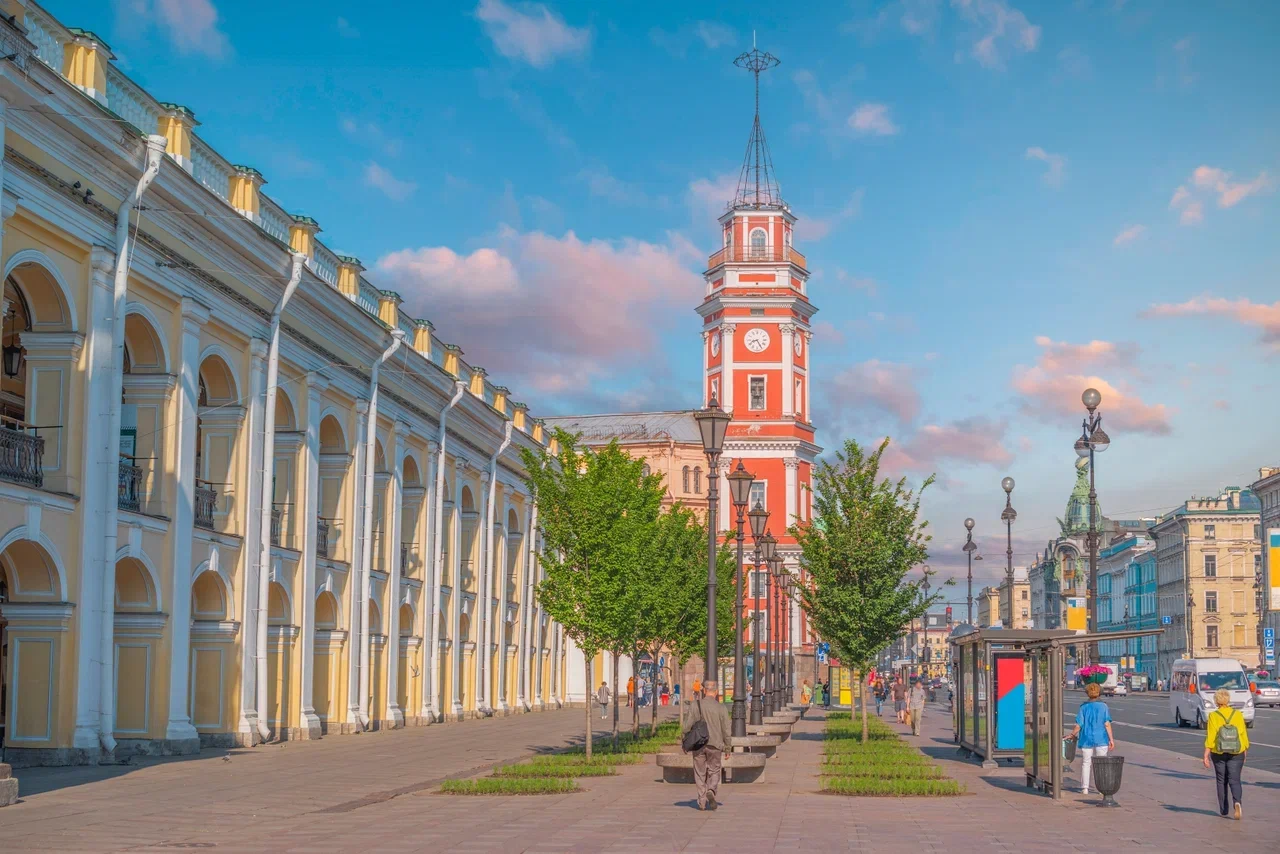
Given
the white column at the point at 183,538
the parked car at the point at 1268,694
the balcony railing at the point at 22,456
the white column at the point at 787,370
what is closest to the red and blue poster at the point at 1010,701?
the white column at the point at 183,538

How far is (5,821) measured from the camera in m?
15.6

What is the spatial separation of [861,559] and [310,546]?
12685 millimetres

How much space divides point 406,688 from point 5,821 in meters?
29.8

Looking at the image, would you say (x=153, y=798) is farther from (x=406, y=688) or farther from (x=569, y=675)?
(x=569, y=675)

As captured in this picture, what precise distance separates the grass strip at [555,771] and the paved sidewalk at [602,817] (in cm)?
47

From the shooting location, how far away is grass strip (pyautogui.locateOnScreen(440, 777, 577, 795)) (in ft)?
65.8

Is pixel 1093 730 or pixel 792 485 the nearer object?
pixel 1093 730

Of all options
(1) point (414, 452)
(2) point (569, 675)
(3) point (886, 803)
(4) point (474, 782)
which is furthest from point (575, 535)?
(2) point (569, 675)

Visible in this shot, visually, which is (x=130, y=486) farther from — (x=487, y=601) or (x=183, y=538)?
(x=487, y=601)

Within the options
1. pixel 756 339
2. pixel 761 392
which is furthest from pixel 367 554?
pixel 756 339

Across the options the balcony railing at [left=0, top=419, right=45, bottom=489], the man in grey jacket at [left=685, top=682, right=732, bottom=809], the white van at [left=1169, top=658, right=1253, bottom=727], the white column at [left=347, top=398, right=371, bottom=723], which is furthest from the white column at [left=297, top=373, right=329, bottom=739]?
the white van at [left=1169, top=658, right=1253, bottom=727]

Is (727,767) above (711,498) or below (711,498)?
below

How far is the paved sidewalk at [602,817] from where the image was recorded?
14.5 meters

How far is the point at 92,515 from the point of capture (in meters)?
23.8
